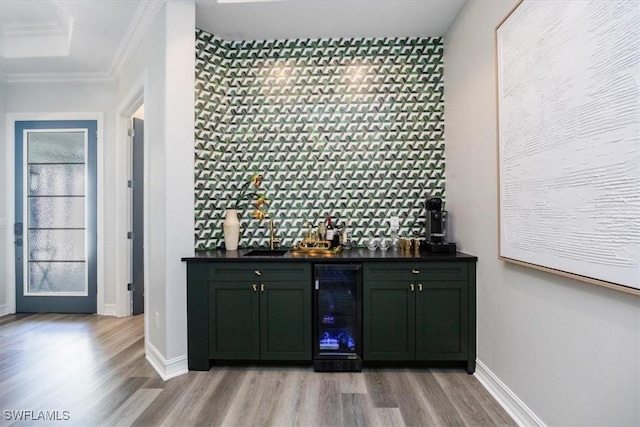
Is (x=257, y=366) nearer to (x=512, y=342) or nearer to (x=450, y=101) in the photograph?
(x=512, y=342)

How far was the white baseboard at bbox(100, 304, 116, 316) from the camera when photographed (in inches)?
151

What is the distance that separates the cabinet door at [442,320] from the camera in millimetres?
2418

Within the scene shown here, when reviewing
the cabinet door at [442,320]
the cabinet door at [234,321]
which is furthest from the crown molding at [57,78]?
the cabinet door at [442,320]

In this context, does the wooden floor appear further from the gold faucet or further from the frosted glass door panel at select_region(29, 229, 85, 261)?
the frosted glass door panel at select_region(29, 229, 85, 261)

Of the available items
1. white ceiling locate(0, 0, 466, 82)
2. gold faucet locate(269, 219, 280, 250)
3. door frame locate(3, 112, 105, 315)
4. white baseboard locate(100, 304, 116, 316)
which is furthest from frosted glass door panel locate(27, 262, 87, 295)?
gold faucet locate(269, 219, 280, 250)

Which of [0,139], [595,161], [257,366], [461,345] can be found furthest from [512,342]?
[0,139]

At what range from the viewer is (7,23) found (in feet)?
10.6

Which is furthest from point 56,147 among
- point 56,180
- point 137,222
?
point 137,222

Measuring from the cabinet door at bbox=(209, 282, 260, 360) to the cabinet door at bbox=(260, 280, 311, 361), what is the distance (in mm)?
63

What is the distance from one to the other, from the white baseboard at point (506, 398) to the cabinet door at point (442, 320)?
17 cm

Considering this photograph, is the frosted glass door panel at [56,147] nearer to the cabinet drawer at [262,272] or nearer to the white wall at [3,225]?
the white wall at [3,225]

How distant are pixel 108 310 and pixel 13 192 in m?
1.88

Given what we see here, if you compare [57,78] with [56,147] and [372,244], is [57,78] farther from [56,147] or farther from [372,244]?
[372,244]

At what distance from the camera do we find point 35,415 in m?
1.96
